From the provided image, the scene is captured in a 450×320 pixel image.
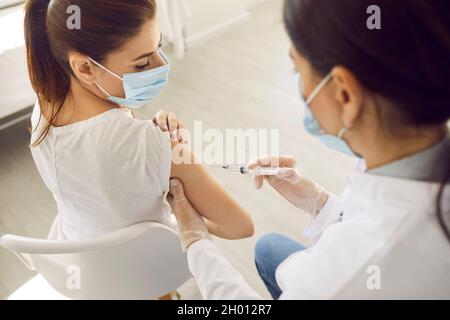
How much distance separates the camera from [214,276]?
81cm

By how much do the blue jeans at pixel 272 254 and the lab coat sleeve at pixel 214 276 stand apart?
0.25 m

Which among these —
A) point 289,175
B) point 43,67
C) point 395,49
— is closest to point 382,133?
point 395,49

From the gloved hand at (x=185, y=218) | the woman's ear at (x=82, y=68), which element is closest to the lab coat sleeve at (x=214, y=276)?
the gloved hand at (x=185, y=218)

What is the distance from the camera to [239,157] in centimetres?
200

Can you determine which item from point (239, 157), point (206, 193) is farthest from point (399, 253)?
point (239, 157)

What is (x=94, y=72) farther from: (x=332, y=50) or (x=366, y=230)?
(x=366, y=230)

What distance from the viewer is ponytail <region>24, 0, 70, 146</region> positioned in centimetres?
86

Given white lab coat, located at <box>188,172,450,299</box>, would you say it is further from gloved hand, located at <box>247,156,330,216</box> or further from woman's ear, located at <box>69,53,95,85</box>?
woman's ear, located at <box>69,53,95,85</box>

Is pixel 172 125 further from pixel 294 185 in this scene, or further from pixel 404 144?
pixel 404 144

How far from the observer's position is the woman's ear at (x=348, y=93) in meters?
0.57

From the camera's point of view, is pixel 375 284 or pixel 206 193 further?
pixel 206 193

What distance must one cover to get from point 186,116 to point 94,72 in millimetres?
1377

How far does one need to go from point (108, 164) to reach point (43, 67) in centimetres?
31
